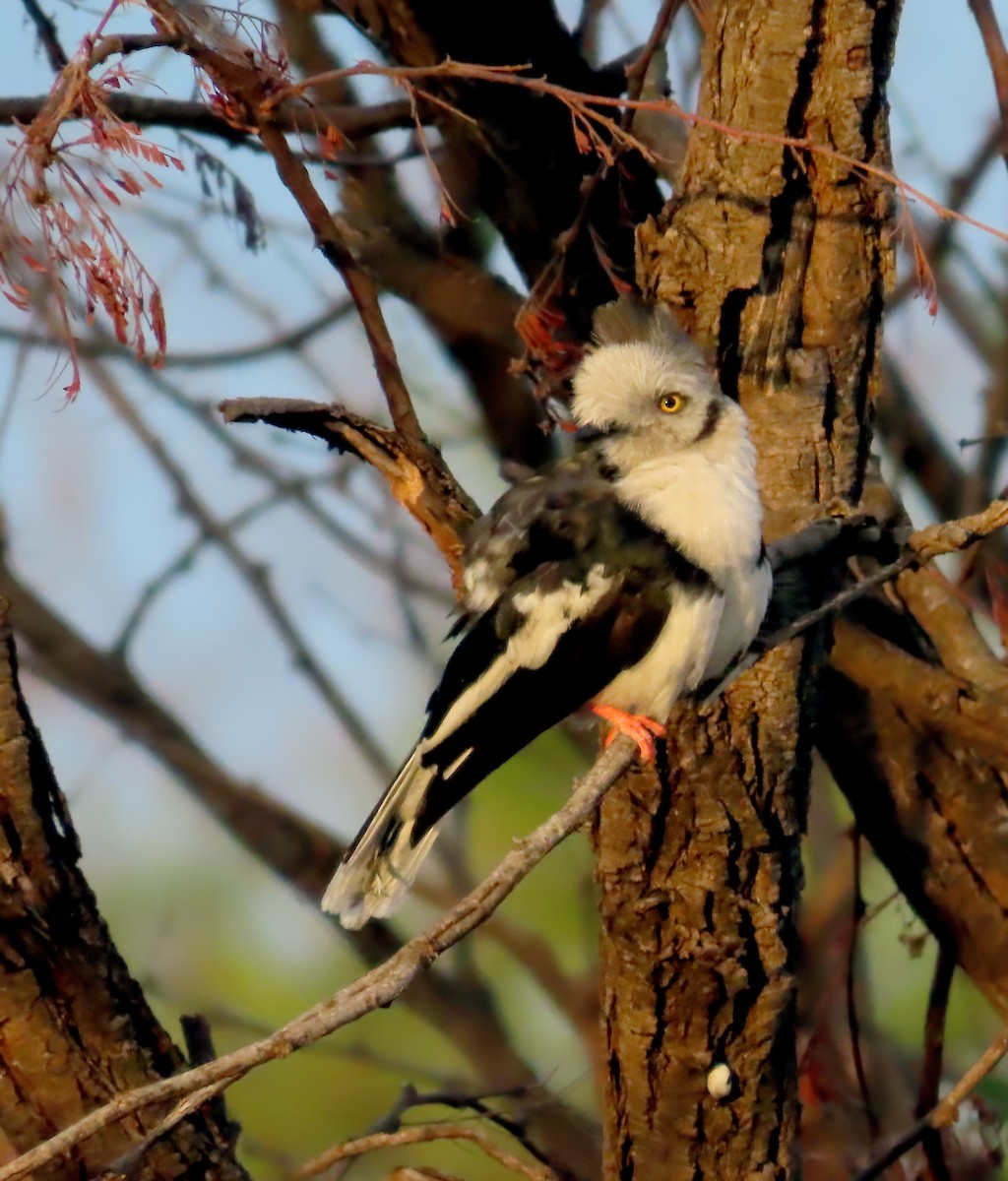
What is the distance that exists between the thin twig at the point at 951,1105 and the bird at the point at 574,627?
88 cm

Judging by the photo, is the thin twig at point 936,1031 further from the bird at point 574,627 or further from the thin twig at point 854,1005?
the bird at point 574,627

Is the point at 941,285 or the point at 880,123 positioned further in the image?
the point at 941,285

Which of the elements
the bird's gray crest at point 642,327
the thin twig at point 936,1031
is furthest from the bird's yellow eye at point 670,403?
the thin twig at point 936,1031

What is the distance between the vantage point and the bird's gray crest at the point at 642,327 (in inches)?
106

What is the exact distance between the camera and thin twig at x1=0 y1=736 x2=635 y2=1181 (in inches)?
56.9

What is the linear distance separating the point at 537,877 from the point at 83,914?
169 inches

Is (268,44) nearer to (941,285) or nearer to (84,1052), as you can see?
(84,1052)

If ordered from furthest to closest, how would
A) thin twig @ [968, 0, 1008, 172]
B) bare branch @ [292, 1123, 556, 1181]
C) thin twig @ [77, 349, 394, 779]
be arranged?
thin twig @ [77, 349, 394, 779] → thin twig @ [968, 0, 1008, 172] → bare branch @ [292, 1123, 556, 1181]

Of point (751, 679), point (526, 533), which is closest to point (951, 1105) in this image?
point (751, 679)

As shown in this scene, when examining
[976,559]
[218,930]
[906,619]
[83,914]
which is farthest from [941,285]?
[218,930]

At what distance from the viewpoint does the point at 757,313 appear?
9.11ft

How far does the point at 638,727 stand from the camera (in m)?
2.52

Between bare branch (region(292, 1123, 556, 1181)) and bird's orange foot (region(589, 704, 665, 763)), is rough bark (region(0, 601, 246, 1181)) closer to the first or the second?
bare branch (region(292, 1123, 556, 1181))

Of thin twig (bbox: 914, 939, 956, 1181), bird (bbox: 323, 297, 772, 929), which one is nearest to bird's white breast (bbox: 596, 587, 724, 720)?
bird (bbox: 323, 297, 772, 929)
